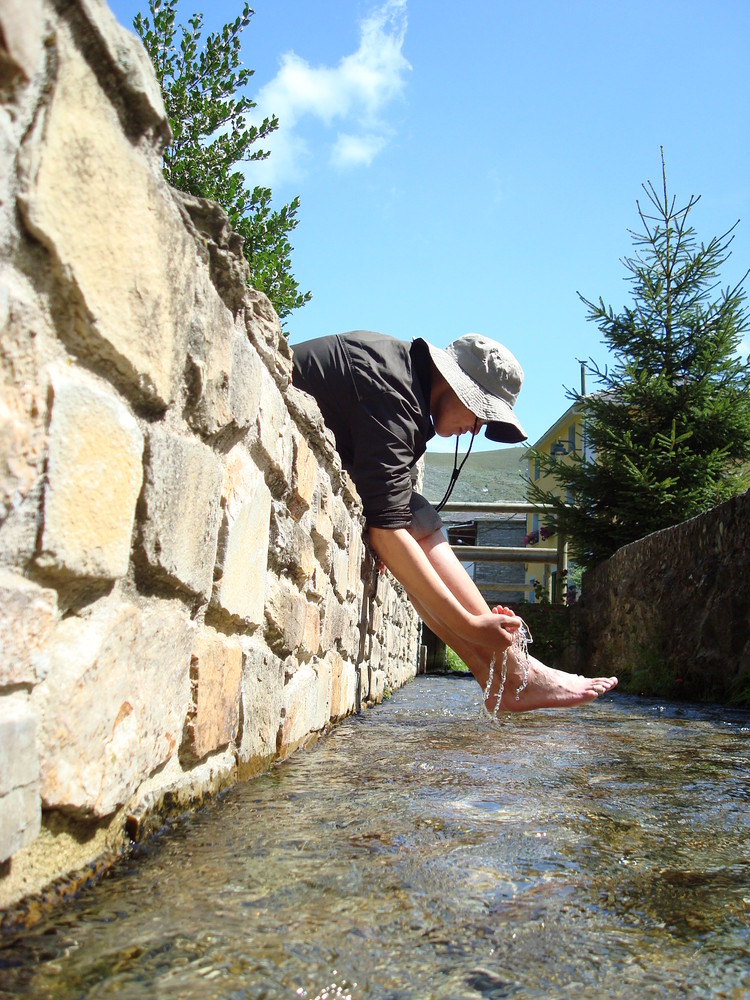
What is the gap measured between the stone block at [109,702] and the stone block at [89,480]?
6 centimetres

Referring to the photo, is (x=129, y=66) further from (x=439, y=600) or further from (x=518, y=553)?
(x=518, y=553)

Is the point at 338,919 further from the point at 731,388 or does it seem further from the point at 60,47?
the point at 731,388

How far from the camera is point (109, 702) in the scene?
0.82 meters

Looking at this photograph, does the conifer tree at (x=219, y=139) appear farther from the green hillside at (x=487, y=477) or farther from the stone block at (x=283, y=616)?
the green hillside at (x=487, y=477)

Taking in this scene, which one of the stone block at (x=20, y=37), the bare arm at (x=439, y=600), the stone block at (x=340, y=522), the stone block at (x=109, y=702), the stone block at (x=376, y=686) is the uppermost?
the stone block at (x=20, y=37)

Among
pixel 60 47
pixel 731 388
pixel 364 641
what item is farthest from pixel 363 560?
pixel 731 388

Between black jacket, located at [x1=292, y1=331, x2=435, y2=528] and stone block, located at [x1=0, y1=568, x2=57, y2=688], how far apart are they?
167cm

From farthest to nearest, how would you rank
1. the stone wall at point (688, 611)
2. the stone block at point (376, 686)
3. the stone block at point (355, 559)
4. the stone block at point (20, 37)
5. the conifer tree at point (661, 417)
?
1. the conifer tree at point (661, 417)
2. the stone wall at point (688, 611)
3. the stone block at point (376, 686)
4. the stone block at point (355, 559)
5. the stone block at point (20, 37)

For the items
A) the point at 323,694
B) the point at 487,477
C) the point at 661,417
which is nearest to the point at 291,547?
the point at 323,694

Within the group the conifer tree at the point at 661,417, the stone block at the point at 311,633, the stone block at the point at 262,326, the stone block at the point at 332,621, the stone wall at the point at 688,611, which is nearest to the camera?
the stone block at the point at 262,326

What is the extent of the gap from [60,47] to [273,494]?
94cm

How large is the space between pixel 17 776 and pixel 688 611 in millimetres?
3970

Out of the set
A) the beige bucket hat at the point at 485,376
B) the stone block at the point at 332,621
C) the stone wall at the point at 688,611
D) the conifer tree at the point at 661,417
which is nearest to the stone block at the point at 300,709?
the stone block at the point at 332,621

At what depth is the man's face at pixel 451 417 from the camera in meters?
2.67
